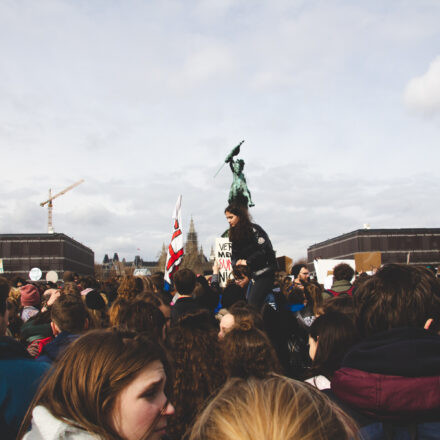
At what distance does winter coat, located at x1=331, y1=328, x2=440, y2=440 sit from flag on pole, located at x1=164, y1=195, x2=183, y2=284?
605 centimetres

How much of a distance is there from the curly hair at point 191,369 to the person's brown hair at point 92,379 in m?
1.54

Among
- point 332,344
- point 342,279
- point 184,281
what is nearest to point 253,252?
point 184,281

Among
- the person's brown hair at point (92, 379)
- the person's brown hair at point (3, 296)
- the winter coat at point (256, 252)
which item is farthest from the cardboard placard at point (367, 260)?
the person's brown hair at point (92, 379)

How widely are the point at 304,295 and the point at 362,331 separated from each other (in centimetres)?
427

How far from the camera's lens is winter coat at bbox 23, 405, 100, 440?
1492mm

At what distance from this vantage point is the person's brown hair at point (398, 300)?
2193mm

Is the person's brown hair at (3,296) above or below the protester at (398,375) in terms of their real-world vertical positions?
above

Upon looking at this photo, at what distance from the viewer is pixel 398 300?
2219 mm

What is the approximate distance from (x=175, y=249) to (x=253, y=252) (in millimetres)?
2983

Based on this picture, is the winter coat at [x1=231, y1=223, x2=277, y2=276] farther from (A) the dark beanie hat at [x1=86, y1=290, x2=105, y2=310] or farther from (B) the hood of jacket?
(B) the hood of jacket

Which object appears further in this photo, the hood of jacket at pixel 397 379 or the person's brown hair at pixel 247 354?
the person's brown hair at pixel 247 354

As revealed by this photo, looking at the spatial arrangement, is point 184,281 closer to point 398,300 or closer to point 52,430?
point 398,300

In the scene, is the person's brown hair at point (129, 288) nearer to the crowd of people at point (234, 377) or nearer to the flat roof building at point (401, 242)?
the crowd of people at point (234, 377)

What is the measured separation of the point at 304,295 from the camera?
6.57m
